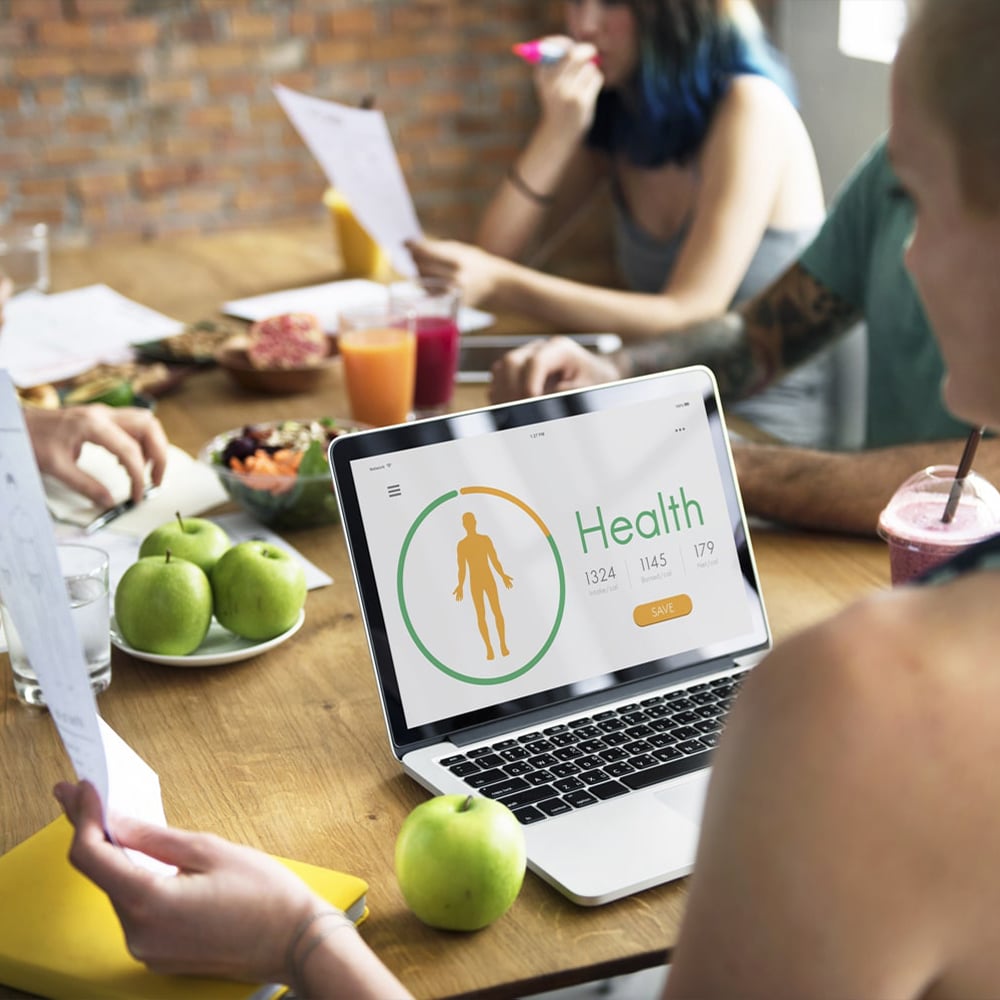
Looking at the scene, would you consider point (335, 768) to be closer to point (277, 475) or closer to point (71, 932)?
point (71, 932)

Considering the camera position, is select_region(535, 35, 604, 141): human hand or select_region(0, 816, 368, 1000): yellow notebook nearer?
select_region(0, 816, 368, 1000): yellow notebook

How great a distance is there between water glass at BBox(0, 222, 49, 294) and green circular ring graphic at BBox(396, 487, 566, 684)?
5.14ft

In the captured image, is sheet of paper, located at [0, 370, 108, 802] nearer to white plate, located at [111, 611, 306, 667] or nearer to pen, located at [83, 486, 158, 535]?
Result: white plate, located at [111, 611, 306, 667]

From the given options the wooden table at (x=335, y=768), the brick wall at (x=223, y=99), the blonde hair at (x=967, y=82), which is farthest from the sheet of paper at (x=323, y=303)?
the brick wall at (x=223, y=99)

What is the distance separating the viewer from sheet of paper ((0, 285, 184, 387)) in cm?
189

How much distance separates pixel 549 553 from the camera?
3.34 ft

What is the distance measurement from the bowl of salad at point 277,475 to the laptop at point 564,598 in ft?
1.14

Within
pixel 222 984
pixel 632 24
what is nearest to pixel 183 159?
pixel 632 24

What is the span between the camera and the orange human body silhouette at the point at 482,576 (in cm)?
99

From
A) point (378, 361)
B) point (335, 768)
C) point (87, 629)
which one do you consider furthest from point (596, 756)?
point (378, 361)

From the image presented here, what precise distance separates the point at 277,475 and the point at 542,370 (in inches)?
16.1


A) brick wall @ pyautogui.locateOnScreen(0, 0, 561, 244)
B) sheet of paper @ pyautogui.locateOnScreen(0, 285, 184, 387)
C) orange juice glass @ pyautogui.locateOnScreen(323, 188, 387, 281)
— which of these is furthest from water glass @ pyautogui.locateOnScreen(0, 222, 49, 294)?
brick wall @ pyautogui.locateOnScreen(0, 0, 561, 244)

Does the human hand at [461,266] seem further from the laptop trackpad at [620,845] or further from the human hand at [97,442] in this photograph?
the laptop trackpad at [620,845]

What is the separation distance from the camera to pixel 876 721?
0.52 m
